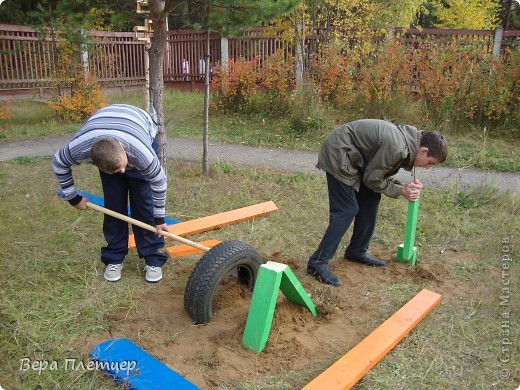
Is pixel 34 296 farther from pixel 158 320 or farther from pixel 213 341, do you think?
pixel 213 341

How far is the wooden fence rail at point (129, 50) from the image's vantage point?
10.4 metres

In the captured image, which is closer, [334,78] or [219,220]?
[219,220]

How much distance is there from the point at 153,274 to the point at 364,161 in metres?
1.82

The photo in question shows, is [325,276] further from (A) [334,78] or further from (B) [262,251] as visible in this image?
(A) [334,78]

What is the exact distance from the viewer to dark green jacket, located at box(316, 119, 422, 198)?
3326mm

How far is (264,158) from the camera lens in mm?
7402

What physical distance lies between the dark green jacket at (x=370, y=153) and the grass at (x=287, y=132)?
152 inches

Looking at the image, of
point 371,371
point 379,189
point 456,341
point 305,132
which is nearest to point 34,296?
point 371,371

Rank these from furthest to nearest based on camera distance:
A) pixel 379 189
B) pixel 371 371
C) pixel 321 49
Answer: pixel 321 49, pixel 379 189, pixel 371 371

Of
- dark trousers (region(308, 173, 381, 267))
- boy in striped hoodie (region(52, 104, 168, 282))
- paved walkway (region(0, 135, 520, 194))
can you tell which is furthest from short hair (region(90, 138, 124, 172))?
paved walkway (region(0, 135, 520, 194))

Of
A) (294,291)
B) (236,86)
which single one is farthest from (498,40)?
(294,291)

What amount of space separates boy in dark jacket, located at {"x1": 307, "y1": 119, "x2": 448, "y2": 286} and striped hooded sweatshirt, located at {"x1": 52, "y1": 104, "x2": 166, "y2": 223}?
1.25 metres

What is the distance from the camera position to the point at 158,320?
3.07 meters

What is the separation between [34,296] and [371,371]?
2299 millimetres
